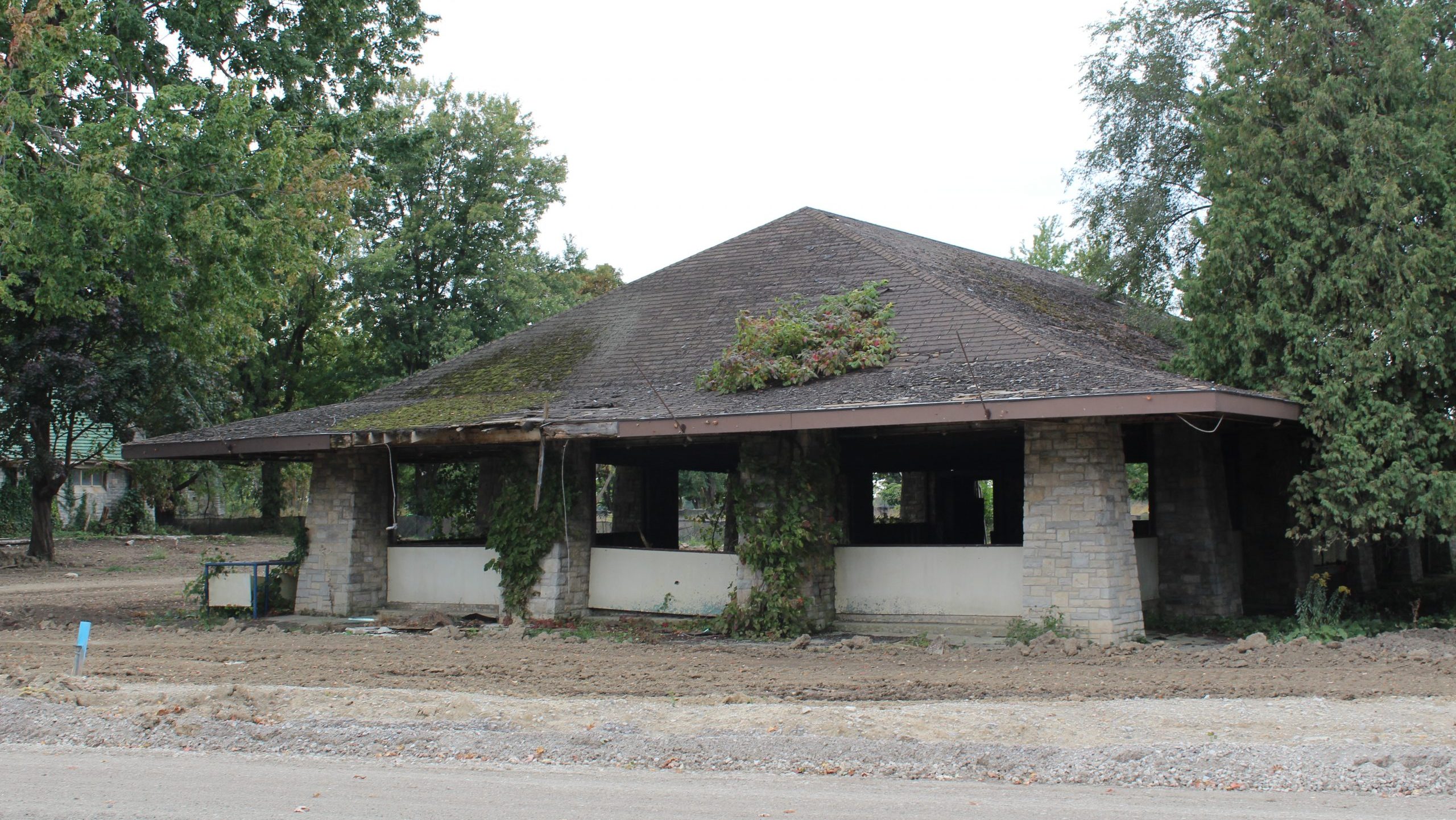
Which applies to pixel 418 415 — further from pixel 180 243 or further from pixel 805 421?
pixel 805 421

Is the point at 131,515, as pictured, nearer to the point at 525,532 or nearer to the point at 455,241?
the point at 455,241

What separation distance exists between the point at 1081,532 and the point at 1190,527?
10.5ft

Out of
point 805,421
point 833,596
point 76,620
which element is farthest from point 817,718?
point 76,620

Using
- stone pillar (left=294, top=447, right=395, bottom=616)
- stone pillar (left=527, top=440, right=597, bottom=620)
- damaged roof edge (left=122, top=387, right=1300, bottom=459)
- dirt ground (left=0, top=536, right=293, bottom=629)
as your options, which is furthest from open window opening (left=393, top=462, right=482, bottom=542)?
stone pillar (left=527, top=440, right=597, bottom=620)

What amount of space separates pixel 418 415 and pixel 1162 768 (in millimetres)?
10864

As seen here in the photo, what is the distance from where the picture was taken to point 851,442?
1616cm

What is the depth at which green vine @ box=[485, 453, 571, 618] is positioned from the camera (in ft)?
47.9

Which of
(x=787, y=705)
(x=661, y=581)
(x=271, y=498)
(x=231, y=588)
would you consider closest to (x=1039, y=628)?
(x=787, y=705)

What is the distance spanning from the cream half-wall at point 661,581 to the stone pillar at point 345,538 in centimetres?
324

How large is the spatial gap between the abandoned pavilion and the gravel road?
5.15m

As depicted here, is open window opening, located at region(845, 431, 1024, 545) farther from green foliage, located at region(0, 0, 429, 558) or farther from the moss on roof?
green foliage, located at region(0, 0, 429, 558)

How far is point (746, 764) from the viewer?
7043 millimetres

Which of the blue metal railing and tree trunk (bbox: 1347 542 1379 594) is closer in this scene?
the blue metal railing

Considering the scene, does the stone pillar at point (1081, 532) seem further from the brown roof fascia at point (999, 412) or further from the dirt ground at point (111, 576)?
the dirt ground at point (111, 576)
